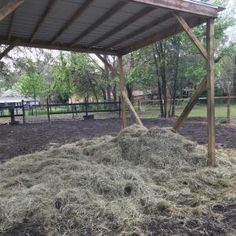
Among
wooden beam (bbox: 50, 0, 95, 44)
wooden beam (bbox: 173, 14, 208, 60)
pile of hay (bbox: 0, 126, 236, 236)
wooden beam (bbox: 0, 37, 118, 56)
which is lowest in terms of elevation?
pile of hay (bbox: 0, 126, 236, 236)

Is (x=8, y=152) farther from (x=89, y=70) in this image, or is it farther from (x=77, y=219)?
(x=89, y=70)

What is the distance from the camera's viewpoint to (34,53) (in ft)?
59.9

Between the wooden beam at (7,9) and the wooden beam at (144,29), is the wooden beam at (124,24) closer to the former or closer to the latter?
the wooden beam at (144,29)

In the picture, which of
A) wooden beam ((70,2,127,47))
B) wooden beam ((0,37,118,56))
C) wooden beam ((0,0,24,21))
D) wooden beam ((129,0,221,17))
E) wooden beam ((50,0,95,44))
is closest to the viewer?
wooden beam ((0,0,24,21))

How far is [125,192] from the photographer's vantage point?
3.48 metres

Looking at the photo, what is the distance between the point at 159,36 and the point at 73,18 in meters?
1.72

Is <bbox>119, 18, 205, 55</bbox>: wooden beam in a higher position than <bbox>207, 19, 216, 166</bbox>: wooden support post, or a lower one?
higher

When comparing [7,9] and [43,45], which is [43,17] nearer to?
[43,45]

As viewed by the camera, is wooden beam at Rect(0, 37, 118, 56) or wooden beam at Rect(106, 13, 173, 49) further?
wooden beam at Rect(0, 37, 118, 56)

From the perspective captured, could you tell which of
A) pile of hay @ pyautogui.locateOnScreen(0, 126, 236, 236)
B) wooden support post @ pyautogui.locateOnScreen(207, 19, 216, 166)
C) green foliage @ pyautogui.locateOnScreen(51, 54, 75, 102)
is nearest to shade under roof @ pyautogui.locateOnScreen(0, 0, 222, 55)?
wooden support post @ pyautogui.locateOnScreen(207, 19, 216, 166)

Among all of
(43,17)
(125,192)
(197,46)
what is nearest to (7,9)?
(43,17)

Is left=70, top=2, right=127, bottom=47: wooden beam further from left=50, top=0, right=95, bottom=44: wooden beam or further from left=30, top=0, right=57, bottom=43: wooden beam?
left=30, top=0, right=57, bottom=43: wooden beam

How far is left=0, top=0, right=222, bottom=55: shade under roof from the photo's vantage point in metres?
4.45

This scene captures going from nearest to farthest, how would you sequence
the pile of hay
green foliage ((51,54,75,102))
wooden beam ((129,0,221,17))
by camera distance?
the pile of hay < wooden beam ((129,0,221,17)) < green foliage ((51,54,75,102))
